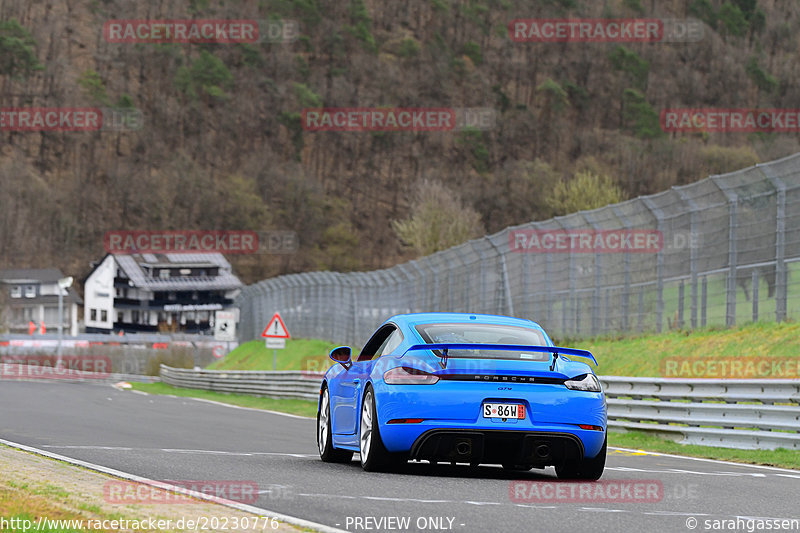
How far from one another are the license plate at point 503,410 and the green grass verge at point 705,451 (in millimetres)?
4271

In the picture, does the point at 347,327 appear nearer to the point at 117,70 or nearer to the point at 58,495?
the point at 58,495

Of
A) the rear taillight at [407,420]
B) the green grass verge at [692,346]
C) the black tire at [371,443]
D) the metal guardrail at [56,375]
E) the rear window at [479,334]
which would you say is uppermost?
the rear window at [479,334]

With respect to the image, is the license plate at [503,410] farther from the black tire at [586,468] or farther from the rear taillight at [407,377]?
the black tire at [586,468]

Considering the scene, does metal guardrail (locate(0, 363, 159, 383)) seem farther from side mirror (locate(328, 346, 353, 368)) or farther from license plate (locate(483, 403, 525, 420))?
license plate (locate(483, 403, 525, 420))

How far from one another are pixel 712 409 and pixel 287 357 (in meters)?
A: 32.7

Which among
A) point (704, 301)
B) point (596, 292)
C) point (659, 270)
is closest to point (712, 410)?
point (704, 301)

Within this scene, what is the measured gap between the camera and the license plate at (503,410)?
9.32 metres

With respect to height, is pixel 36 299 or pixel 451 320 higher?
pixel 36 299

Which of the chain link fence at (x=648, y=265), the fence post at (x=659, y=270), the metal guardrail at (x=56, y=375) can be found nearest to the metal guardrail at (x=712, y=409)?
the chain link fence at (x=648, y=265)

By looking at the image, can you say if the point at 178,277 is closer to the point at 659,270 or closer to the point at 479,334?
the point at 659,270

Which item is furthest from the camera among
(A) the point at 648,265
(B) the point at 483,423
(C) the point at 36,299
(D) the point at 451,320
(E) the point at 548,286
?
(C) the point at 36,299

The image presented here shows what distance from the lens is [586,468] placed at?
9789 mm

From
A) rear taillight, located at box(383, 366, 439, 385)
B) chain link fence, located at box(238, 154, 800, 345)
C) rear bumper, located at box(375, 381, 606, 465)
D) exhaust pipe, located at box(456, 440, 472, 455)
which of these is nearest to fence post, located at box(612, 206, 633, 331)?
chain link fence, located at box(238, 154, 800, 345)

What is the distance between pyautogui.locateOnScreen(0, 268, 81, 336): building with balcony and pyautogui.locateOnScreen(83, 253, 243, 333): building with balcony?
3.01m
